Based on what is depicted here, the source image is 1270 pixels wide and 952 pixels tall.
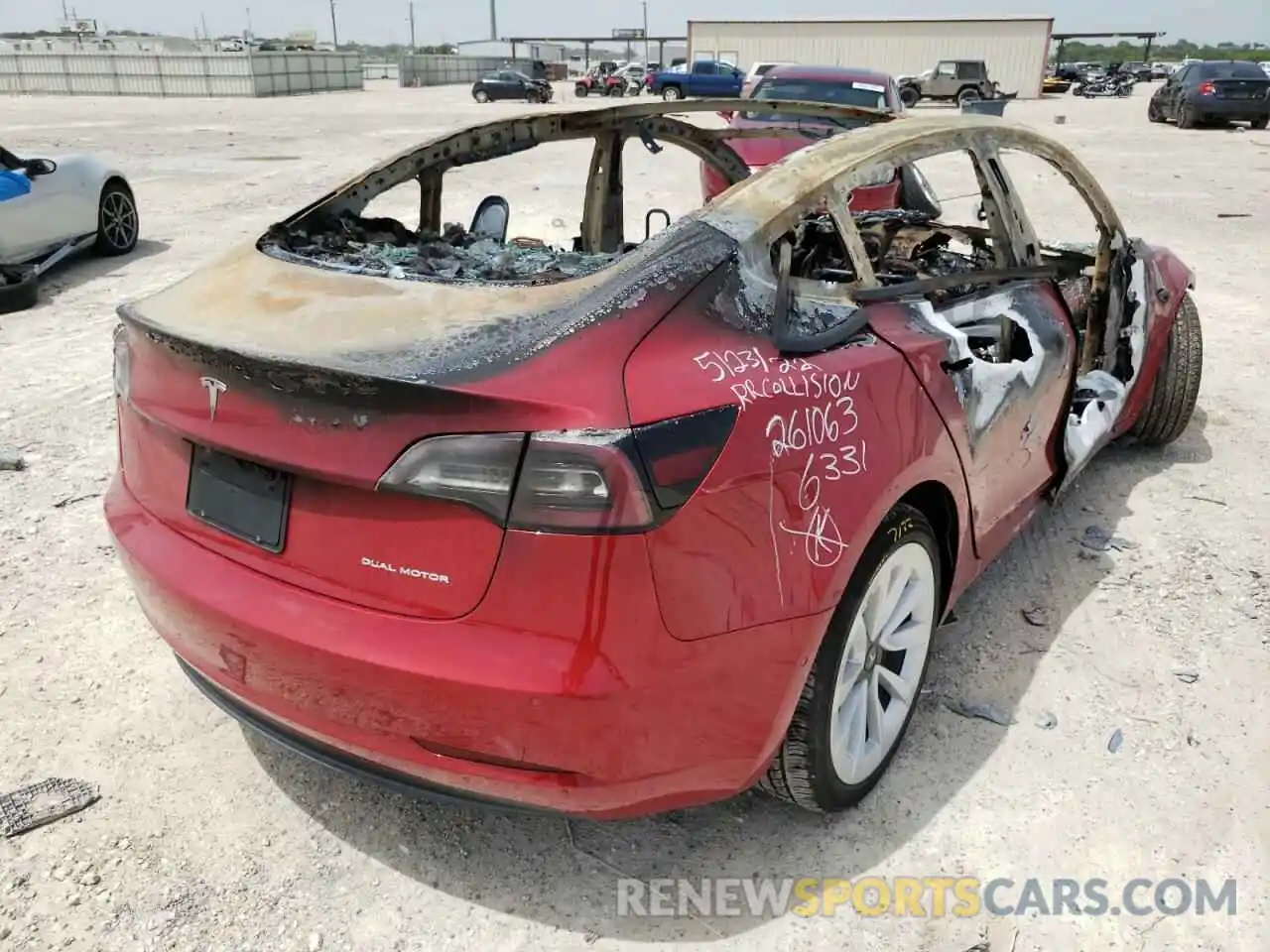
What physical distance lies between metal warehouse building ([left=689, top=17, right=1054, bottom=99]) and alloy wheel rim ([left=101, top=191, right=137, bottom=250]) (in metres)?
42.0

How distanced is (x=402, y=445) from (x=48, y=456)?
11.8 feet

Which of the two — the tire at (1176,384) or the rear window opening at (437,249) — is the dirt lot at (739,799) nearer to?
the tire at (1176,384)

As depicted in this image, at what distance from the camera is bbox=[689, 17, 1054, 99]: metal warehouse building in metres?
46.0

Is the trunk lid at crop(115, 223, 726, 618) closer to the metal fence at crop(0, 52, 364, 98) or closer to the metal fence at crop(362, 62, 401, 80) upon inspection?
the metal fence at crop(0, 52, 364, 98)

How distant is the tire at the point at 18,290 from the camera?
718 centimetres

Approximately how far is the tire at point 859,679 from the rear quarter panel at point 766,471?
115 millimetres

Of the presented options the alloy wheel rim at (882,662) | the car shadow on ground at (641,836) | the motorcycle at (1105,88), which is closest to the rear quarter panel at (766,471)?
the alloy wheel rim at (882,662)

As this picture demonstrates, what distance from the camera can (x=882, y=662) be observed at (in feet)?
→ 8.36

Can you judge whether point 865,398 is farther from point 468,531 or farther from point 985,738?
point 985,738

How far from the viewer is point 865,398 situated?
219cm

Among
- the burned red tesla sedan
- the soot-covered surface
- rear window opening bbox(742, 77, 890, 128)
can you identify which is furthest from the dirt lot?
rear window opening bbox(742, 77, 890, 128)

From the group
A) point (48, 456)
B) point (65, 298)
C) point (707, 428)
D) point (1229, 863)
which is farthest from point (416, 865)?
point (65, 298)

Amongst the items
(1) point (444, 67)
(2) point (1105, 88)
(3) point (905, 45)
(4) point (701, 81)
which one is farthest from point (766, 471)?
(1) point (444, 67)

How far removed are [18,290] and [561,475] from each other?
7.10 m
